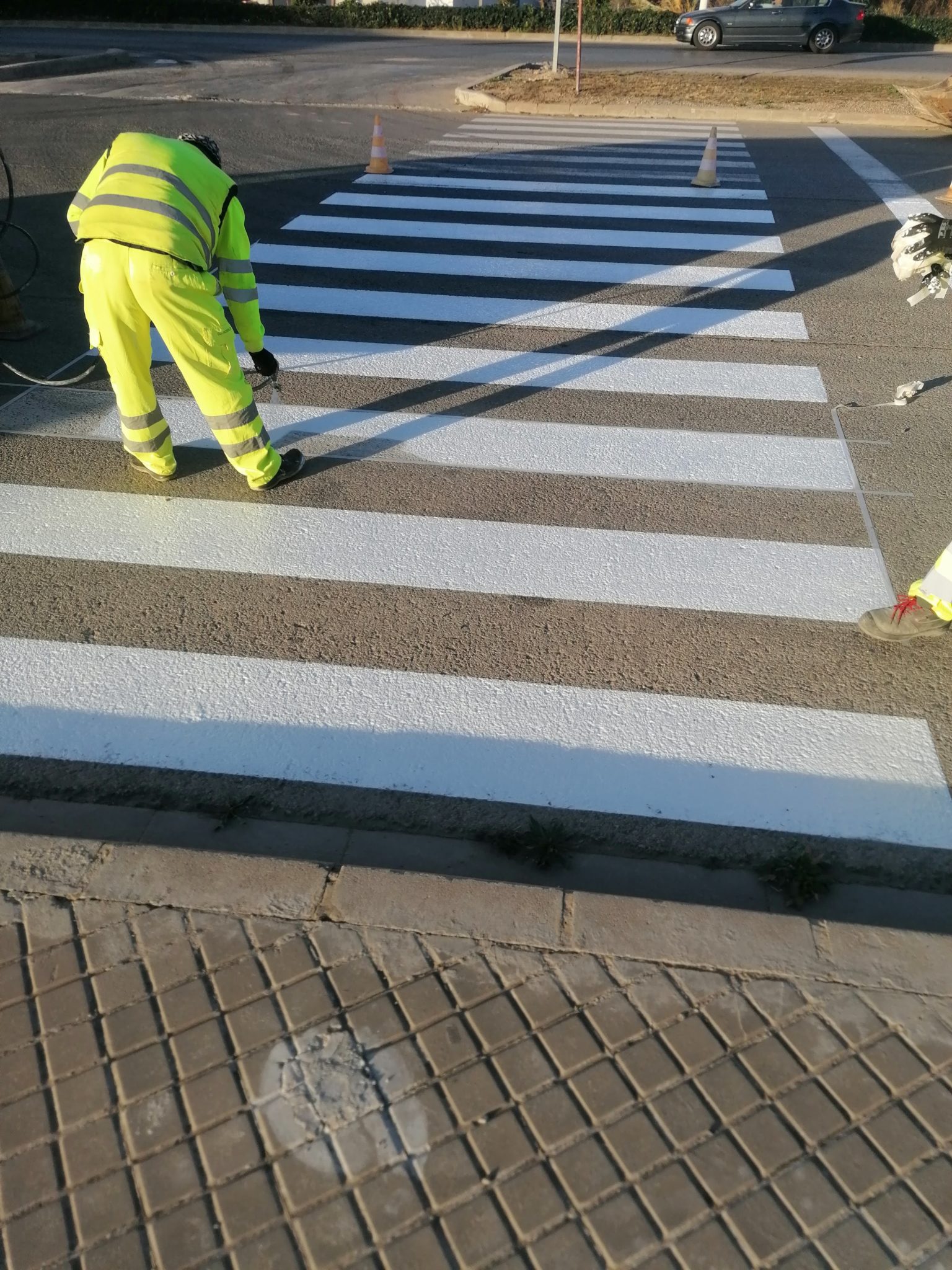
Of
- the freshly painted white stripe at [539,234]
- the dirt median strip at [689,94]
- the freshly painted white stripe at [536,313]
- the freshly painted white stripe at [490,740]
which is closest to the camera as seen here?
the freshly painted white stripe at [490,740]

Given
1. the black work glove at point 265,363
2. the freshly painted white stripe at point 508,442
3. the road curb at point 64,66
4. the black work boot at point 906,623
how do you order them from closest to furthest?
the black work boot at point 906,623
the black work glove at point 265,363
the freshly painted white stripe at point 508,442
the road curb at point 64,66

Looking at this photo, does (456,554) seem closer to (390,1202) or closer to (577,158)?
(390,1202)

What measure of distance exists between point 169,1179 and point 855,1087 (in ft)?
5.20

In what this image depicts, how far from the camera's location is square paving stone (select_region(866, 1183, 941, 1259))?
2.12 m

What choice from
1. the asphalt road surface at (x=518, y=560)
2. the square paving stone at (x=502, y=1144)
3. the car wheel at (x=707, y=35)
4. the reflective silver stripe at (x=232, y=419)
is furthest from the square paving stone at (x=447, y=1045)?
the car wheel at (x=707, y=35)

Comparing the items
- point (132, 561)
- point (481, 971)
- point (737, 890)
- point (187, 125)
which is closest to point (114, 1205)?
point (481, 971)

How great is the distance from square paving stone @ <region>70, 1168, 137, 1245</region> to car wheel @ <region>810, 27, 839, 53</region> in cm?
2874

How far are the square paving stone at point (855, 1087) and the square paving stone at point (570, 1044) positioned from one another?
552mm

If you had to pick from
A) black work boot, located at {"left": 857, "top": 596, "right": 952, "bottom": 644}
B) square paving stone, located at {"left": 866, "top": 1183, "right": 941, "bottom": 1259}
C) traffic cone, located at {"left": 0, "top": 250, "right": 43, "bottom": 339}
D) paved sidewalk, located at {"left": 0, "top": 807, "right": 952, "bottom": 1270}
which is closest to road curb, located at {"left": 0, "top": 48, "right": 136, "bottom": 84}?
traffic cone, located at {"left": 0, "top": 250, "right": 43, "bottom": 339}

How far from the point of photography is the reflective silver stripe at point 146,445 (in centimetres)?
496

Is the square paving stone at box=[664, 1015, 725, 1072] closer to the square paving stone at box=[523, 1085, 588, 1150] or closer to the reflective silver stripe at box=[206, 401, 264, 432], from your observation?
the square paving stone at box=[523, 1085, 588, 1150]

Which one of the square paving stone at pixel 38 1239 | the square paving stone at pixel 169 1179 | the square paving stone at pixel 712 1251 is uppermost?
the square paving stone at pixel 712 1251

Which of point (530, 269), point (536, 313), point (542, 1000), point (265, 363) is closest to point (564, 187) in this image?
point (530, 269)

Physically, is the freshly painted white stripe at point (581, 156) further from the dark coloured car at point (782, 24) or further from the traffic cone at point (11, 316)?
the dark coloured car at point (782, 24)
